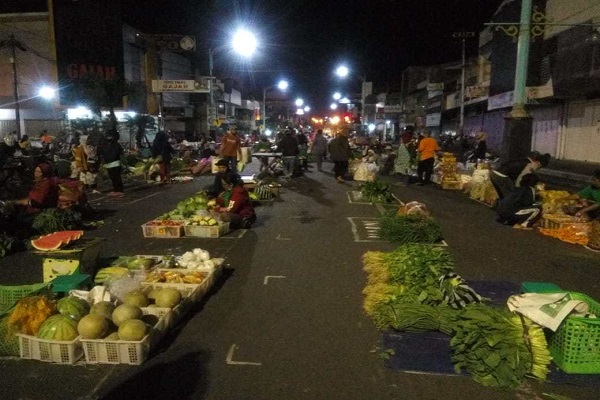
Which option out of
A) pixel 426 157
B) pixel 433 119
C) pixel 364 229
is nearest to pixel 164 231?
pixel 364 229

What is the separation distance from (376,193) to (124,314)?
9618 millimetres

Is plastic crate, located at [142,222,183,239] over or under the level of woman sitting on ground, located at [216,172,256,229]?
under

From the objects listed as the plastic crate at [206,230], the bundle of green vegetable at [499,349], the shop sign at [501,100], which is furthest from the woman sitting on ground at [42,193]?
the shop sign at [501,100]

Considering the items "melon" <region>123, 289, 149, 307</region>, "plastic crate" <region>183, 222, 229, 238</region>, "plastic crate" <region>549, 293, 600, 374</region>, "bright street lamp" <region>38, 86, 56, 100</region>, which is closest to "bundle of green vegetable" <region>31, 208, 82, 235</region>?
"plastic crate" <region>183, 222, 229, 238</region>

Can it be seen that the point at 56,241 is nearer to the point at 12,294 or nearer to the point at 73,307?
the point at 12,294

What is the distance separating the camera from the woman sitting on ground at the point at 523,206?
10.2 meters

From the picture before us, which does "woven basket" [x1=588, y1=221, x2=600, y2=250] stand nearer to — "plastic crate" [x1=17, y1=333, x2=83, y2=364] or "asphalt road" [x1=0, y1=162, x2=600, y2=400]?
"asphalt road" [x1=0, y1=162, x2=600, y2=400]

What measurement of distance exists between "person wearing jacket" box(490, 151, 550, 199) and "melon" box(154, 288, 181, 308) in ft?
26.3

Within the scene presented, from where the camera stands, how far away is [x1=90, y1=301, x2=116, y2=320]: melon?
4.79 m

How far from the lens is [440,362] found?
4.46 meters

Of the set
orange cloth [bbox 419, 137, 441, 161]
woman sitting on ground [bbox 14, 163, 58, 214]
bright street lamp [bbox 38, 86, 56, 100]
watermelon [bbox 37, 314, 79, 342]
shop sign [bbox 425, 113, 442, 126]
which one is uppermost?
bright street lamp [bbox 38, 86, 56, 100]

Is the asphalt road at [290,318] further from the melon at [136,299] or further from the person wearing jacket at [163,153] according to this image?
the person wearing jacket at [163,153]

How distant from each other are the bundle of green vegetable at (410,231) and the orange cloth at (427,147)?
26.1 feet

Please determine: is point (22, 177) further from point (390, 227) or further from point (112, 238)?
point (390, 227)
